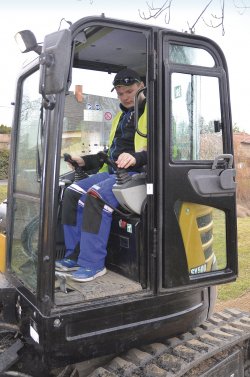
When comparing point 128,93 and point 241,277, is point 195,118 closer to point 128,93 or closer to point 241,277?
point 128,93

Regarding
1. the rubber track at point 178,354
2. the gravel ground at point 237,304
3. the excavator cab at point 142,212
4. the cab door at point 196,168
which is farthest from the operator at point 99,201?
the gravel ground at point 237,304

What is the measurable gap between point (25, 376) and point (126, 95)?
6.71 feet

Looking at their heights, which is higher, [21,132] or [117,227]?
[21,132]

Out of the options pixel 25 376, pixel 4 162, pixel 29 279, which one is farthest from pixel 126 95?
pixel 4 162

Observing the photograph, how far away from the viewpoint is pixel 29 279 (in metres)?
2.67

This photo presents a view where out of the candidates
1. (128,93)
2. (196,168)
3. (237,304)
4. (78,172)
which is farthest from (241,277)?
(196,168)

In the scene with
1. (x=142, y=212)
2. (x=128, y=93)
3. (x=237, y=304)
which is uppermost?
(x=128, y=93)

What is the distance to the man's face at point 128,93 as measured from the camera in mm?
3314

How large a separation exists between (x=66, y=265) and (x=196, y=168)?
110 centimetres

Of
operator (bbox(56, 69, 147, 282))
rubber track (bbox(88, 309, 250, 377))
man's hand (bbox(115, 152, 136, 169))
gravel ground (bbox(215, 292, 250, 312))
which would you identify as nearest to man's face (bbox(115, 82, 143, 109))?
operator (bbox(56, 69, 147, 282))

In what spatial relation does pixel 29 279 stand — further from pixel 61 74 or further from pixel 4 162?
pixel 4 162

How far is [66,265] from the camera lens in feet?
9.93

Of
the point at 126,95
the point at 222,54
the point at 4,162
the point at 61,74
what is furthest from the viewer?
the point at 4,162

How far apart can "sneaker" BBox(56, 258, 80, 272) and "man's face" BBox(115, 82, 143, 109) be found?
1241 millimetres
